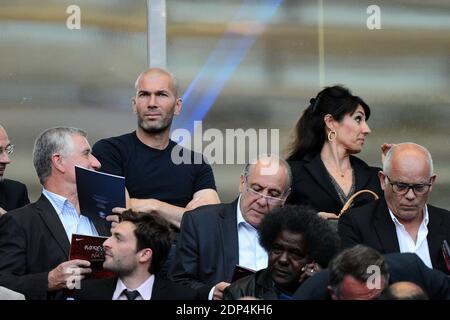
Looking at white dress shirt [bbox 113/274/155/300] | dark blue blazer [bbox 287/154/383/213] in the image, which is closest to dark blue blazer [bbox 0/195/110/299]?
white dress shirt [bbox 113/274/155/300]

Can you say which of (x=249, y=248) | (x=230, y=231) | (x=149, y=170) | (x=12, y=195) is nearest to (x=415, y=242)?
(x=249, y=248)

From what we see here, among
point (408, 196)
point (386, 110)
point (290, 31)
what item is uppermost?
point (290, 31)

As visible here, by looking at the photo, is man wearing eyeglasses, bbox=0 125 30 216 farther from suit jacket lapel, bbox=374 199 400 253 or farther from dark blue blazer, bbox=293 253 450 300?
dark blue blazer, bbox=293 253 450 300

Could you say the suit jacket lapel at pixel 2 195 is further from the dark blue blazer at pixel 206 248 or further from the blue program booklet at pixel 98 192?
the dark blue blazer at pixel 206 248

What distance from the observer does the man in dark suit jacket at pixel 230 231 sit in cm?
669

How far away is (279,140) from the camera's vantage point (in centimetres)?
897

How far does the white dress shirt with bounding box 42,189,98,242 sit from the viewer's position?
6.87 m

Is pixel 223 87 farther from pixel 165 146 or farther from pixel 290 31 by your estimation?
pixel 165 146

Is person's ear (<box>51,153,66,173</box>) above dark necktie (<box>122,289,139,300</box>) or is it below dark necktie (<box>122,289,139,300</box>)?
above

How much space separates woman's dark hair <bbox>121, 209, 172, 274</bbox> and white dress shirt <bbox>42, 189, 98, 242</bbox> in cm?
47

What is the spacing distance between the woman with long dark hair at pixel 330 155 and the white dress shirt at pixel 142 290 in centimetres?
146

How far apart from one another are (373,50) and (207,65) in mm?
1280

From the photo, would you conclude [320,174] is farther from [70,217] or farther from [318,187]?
[70,217]

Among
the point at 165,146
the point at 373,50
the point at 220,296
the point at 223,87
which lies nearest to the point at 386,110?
the point at 373,50
